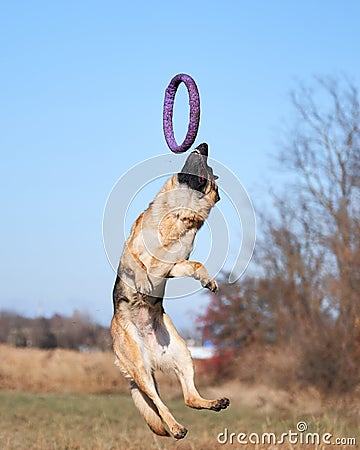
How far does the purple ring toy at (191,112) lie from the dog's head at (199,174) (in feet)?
0.42

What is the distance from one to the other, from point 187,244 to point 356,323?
18.3m

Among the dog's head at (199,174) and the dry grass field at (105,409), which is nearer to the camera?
the dog's head at (199,174)

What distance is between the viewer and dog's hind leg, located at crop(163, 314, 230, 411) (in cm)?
798

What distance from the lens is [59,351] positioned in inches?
977

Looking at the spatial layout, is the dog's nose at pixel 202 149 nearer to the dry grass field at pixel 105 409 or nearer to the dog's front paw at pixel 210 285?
the dog's front paw at pixel 210 285

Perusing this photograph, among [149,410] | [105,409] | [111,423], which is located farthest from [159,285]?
[105,409]

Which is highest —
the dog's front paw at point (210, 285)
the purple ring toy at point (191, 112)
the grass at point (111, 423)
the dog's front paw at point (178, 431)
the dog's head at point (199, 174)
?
the purple ring toy at point (191, 112)

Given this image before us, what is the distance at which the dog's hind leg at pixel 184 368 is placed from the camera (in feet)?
26.2

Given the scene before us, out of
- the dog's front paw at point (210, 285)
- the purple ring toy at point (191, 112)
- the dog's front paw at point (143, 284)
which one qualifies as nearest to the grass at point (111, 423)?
the dog's front paw at point (143, 284)

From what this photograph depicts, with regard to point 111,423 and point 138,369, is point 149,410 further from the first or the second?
point 111,423

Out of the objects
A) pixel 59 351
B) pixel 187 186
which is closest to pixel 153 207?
pixel 187 186

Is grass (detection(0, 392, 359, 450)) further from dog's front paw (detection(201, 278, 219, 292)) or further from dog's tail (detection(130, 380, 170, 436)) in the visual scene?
dog's front paw (detection(201, 278, 219, 292))

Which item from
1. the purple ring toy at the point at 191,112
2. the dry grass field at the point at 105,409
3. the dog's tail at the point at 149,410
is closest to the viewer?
the purple ring toy at the point at 191,112

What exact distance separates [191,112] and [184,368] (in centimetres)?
253
